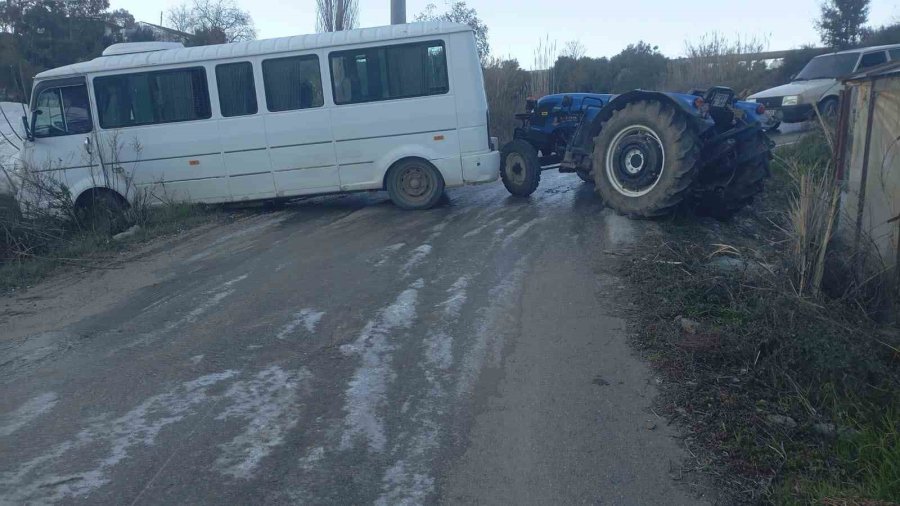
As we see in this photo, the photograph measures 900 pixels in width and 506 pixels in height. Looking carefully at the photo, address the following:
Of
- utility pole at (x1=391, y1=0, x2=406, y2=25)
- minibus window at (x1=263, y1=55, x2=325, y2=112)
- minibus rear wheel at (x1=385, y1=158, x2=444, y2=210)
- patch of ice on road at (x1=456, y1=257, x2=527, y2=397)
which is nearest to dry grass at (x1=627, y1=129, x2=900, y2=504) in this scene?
patch of ice on road at (x1=456, y1=257, x2=527, y2=397)

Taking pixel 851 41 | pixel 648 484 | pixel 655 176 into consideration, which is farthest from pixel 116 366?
pixel 851 41

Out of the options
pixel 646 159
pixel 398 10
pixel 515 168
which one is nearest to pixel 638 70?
pixel 398 10

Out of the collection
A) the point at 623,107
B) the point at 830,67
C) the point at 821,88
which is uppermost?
the point at 830,67

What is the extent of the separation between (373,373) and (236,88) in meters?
7.03

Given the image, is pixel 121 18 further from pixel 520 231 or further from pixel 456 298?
pixel 456 298

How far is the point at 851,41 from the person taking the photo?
2739 centimetres

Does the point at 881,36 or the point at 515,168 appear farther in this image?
the point at 881,36

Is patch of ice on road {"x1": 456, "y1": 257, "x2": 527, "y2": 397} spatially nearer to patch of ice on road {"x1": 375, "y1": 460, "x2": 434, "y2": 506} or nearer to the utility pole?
patch of ice on road {"x1": 375, "y1": 460, "x2": 434, "y2": 506}

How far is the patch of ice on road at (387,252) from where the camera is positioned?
8.17 metres

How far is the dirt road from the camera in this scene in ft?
13.3

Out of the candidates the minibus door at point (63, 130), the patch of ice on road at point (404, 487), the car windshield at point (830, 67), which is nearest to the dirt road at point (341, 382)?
the patch of ice on road at point (404, 487)

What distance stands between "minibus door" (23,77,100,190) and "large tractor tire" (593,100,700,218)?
7.14 metres

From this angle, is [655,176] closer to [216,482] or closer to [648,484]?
[648,484]

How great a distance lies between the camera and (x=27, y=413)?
4879 mm
